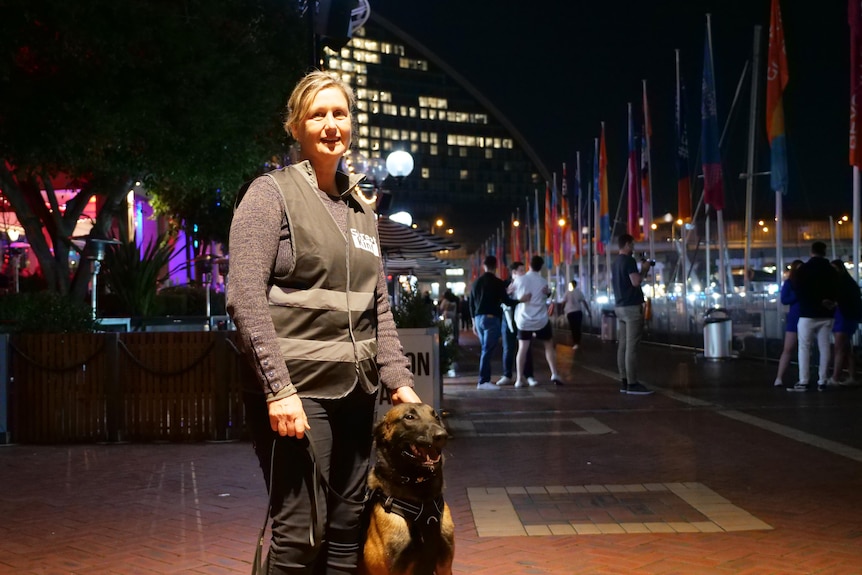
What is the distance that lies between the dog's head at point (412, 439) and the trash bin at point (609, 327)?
25542 millimetres

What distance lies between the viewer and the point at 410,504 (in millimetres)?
2941

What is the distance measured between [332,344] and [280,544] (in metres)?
0.61

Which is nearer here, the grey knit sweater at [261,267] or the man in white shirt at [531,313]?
the grey knit sweater at [261,267]

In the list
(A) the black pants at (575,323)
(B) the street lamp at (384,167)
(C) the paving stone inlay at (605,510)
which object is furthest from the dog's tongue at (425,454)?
(A) the black pants at (575,323)

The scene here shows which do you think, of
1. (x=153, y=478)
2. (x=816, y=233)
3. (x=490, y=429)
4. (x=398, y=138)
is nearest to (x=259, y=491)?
(x=153, y=478)

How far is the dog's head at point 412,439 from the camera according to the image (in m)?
2.87

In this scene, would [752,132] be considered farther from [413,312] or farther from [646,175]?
[413,312]

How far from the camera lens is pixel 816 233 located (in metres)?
88.2

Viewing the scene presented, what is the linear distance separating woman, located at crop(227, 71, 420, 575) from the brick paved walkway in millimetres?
1860

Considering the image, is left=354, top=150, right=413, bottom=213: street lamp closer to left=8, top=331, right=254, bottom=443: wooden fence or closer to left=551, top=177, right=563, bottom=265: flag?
left=8, top=331, right=254, bottom=443: wooden fence

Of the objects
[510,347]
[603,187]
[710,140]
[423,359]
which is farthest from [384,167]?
[603,187]

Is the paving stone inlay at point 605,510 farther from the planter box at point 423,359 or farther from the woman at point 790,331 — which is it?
the woman at point 790,331

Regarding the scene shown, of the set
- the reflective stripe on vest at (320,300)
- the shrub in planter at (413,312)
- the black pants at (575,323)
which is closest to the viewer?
the reflective stripe on vest at (320,300)

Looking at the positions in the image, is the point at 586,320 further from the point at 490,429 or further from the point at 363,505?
the point at 363,505
